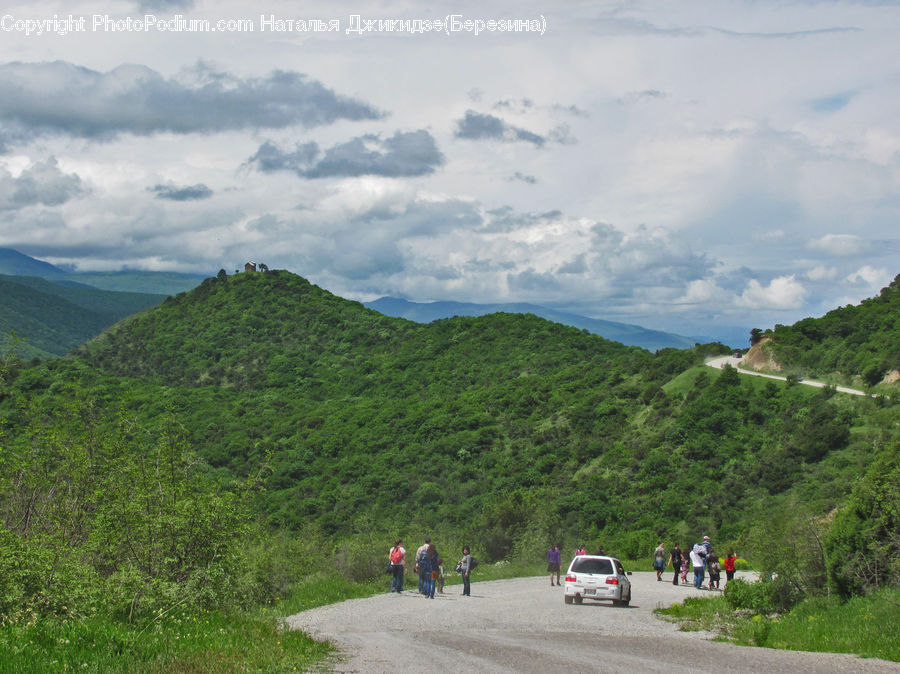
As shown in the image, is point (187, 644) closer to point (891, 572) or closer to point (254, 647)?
point (254, 647)

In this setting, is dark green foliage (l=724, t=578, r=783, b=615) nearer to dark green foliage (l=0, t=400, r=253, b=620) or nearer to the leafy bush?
the leafy bush

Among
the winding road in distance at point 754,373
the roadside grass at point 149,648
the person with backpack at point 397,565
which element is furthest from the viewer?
the winding road in distance at point 754,373

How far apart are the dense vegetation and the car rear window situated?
11.5ft

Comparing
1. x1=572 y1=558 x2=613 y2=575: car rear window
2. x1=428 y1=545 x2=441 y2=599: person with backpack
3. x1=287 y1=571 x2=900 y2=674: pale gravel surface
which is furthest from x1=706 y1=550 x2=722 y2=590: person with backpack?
x1=428 y1=545 x2=441 y2=599: person with backpack

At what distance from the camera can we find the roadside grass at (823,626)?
1142 centimetres

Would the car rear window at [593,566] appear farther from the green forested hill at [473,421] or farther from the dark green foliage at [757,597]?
the green forested hill at [473,421]

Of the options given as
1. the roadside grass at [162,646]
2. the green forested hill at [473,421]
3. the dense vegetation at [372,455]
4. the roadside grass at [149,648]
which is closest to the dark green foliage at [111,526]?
the dense vegetation at [372,455]

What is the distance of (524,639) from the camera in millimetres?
13477

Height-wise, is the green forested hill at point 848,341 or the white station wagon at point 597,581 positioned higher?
the green forested hill at point 848,341

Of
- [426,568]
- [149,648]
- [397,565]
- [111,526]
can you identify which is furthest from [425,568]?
[149,648]

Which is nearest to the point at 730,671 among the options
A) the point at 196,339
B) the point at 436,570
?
the point at 436,570

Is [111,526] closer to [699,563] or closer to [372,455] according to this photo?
[699,563]

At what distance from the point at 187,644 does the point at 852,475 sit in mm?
33425

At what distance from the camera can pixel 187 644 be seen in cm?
896
